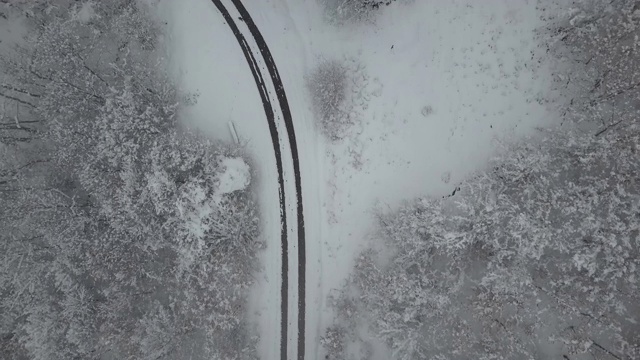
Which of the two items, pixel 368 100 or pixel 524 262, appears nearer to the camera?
pixel 524 262

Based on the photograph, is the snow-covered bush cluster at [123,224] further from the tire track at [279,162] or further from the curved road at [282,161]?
the curved road at [282,161]

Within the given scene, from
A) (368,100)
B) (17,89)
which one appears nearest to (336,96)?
(368,100)

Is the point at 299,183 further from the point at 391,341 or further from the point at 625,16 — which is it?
the point at 625,16

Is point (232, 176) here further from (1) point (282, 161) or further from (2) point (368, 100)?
(2) point (368, 100)

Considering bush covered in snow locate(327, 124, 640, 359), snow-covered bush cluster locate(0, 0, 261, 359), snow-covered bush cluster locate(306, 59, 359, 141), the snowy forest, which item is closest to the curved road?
the snowy forest

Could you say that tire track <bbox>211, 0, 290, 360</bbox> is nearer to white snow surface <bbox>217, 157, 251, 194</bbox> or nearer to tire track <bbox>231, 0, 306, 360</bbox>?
tire track <bbox>231, 0, 306, 360</bbox>

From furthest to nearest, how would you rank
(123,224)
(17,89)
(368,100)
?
1. (17,89)
2. (368,100)
3. (123,224)

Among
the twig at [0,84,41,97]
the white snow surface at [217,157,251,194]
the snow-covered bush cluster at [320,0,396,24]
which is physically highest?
the snow-covered bush cluster at [320,0,396,24]
